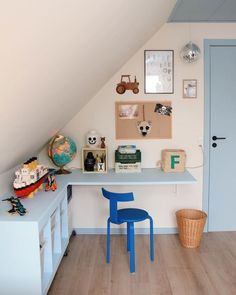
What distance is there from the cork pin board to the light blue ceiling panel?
83cm

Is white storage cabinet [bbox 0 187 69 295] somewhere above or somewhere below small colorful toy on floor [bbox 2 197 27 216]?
below

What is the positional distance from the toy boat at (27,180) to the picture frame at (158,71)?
1442 millimetres

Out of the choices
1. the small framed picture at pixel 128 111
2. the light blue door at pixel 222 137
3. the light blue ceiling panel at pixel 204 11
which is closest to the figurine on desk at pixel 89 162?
the small framed picture at pixel 128 111

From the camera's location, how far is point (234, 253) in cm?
291

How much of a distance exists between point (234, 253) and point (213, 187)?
71 centimetres

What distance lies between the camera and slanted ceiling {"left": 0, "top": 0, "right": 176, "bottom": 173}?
3.10 feet

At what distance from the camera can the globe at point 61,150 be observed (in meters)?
2.97

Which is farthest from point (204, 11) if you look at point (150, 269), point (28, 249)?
point (28, 249)

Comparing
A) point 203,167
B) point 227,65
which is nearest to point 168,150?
point 203,167

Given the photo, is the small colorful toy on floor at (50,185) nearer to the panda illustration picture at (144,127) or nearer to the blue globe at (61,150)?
the blue globe at (61,150)

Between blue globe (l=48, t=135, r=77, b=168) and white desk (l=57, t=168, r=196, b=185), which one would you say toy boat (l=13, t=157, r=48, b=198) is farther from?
blue globe (l=48, t=135, r=77, b=168)

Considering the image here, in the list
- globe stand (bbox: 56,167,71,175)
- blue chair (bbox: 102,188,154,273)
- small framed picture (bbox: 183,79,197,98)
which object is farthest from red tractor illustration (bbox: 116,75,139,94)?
blue chair (bbox: 102,188,154,273)

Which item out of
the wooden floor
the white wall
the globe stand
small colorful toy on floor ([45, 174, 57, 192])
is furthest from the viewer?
the white wall

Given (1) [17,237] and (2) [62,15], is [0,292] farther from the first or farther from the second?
(2) [62,15]
